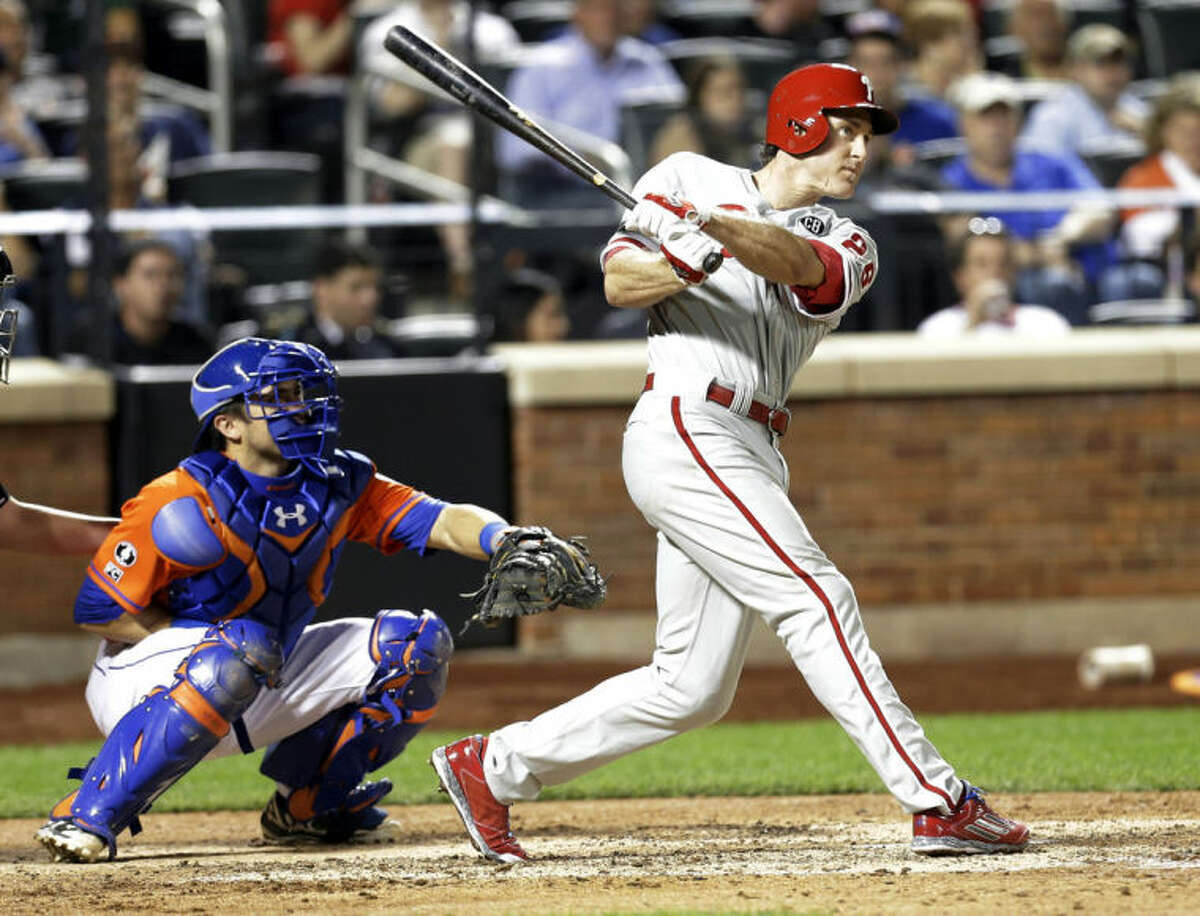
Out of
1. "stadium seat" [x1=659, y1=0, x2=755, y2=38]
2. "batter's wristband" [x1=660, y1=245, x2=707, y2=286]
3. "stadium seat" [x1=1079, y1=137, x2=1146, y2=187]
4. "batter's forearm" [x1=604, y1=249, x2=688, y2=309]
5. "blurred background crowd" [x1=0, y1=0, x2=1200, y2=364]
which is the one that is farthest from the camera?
"stadium seat" [x1=659, y1=0, x2=755, y2=38]

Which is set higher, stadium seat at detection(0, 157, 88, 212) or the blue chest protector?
stadium seat at detection(0, 157, 88, 212)

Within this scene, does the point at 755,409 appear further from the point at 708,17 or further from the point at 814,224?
the point at 708,17

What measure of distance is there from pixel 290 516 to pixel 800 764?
2.50 m

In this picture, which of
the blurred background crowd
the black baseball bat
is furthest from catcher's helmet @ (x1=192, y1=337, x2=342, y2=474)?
the blurred background crowd

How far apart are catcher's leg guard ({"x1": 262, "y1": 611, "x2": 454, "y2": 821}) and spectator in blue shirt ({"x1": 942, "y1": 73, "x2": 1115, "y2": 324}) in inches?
202

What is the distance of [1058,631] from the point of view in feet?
30.9

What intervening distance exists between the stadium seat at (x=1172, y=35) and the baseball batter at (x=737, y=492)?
301 inches

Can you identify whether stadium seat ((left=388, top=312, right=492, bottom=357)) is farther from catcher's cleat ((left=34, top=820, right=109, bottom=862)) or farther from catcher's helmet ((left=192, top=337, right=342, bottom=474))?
catcher's cleat ((left=34, top=820, right=109, bottom=862))

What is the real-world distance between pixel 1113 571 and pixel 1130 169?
2152mm

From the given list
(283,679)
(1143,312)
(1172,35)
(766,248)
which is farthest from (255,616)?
(1172,35)

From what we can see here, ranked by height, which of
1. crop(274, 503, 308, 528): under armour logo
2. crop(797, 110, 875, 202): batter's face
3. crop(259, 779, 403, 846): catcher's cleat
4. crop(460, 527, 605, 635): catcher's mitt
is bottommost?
crop(259, 779, 403, 846): catcher's cleat

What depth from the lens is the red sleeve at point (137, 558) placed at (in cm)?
486

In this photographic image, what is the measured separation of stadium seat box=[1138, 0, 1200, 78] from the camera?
11898 mm

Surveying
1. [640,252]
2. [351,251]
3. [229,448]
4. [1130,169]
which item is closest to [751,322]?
[640,252]
